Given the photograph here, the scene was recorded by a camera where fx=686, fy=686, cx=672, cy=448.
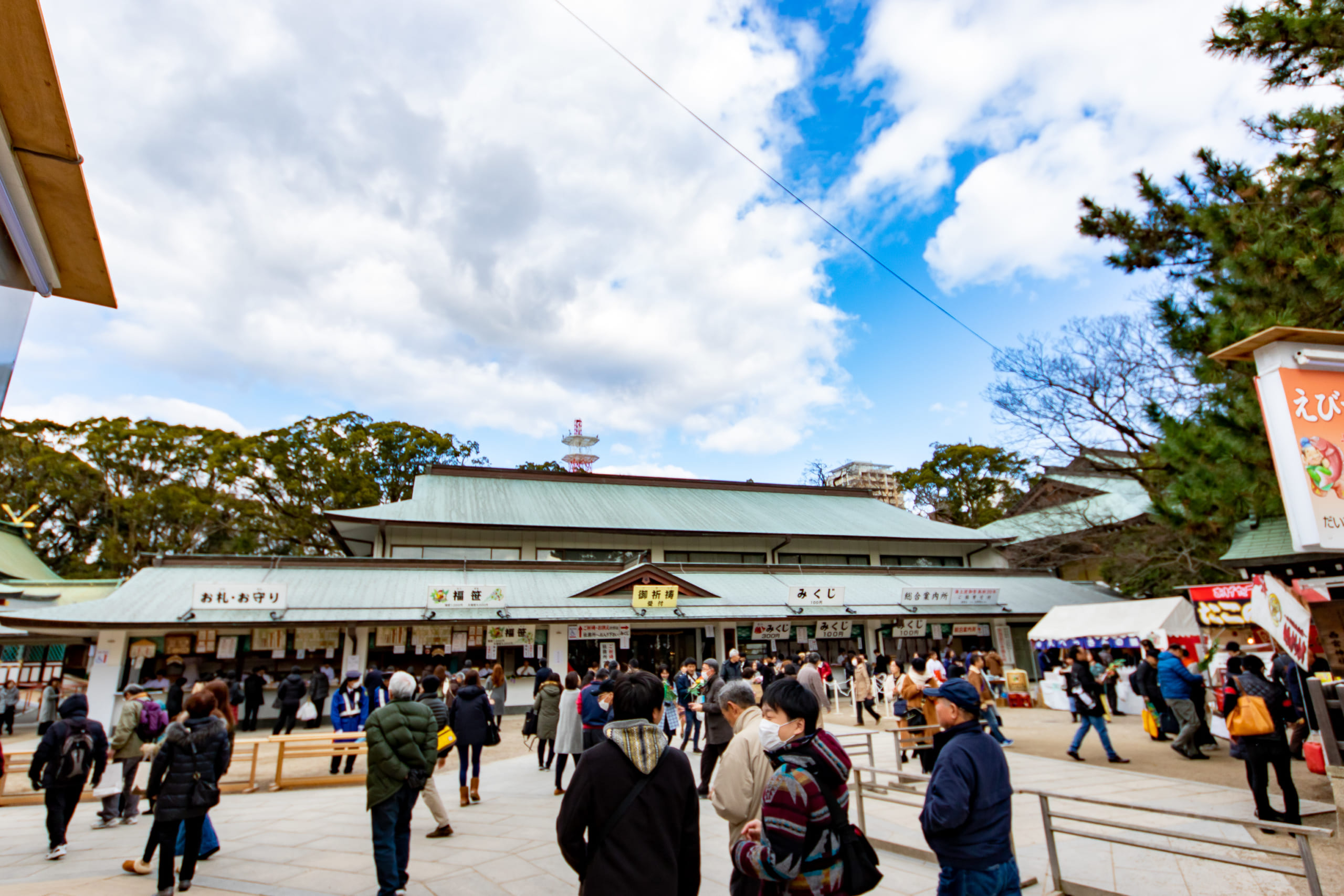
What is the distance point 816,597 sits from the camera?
21000mm

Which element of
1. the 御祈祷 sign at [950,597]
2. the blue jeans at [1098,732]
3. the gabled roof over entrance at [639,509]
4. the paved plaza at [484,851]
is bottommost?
the paved plaza at [484,851]

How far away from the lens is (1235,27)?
7941 millimetres

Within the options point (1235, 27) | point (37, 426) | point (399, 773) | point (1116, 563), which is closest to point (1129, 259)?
point (1235, 27)

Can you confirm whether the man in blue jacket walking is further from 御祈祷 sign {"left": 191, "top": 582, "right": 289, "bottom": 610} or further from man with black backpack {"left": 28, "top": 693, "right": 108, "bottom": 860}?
御祈祷 sign {"left": 191, "top": 582, "right": 289, "bottom": 610}

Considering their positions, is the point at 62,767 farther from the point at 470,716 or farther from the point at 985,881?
the point at 985,881

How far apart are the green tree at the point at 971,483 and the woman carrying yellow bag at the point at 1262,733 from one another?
35793mm

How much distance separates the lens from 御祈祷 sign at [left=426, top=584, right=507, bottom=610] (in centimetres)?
1780

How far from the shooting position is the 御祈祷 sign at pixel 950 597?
2212cm

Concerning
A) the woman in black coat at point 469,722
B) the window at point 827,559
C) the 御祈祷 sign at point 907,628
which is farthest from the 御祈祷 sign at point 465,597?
the 御祈祷 sign at point 907,628

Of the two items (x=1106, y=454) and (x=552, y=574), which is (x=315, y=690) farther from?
(x=1106, y=454)

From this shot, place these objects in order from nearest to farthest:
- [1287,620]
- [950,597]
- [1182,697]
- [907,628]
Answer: [1287,620]
[1182,697]
[950,597]
[907,628]

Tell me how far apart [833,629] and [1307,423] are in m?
17.9

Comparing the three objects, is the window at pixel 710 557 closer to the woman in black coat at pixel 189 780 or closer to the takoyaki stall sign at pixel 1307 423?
the woman in black coat at pixel 189 780

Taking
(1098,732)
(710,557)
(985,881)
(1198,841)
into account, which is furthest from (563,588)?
(985,881)
